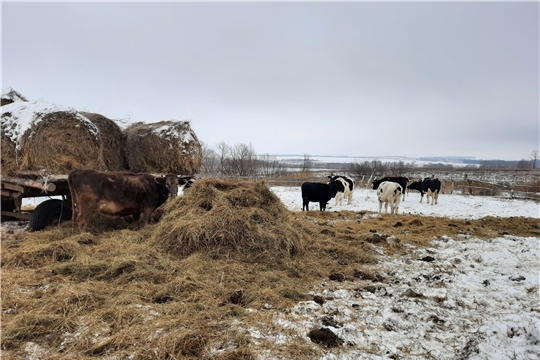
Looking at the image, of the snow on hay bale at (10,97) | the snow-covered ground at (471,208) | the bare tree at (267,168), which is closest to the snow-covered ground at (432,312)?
the snow-covered ground at (471,208)

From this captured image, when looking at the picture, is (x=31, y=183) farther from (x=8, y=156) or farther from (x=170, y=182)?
(x=170, y=182)

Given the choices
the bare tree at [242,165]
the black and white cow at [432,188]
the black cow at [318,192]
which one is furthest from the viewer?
the bare tree at [242,165]

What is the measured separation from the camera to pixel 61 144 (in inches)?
259

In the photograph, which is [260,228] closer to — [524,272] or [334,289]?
[334,289]

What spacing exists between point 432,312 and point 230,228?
355 cm

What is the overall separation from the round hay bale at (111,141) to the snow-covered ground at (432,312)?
6714 mm

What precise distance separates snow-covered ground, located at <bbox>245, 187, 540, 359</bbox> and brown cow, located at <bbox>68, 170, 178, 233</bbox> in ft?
16.6

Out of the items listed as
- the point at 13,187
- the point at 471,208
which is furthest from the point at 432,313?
the point at 471,208

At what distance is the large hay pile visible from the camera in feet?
18.0

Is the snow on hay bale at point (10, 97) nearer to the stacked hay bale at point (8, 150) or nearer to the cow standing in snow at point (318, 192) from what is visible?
the stacked hay bale at point (8, 150)

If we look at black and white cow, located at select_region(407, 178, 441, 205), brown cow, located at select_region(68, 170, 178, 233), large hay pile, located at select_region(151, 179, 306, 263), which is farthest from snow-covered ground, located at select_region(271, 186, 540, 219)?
large hay pile, located at select_region(151, 179, 306, 263)

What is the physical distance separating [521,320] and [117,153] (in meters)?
9.23

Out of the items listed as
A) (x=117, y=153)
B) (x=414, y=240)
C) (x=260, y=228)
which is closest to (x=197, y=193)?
(x=260, y=228)

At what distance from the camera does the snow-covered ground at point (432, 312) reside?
289 centimetres
